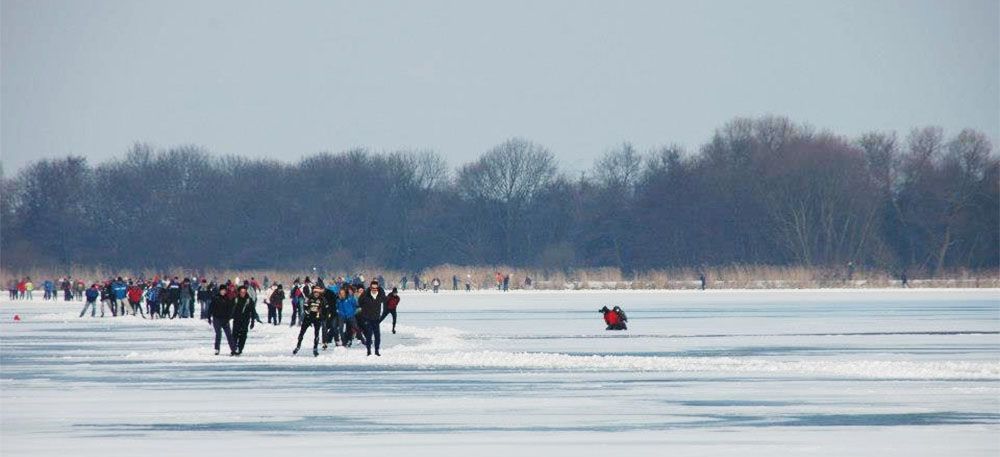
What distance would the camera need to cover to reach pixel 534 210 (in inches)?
4838

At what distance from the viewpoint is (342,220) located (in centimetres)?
12606

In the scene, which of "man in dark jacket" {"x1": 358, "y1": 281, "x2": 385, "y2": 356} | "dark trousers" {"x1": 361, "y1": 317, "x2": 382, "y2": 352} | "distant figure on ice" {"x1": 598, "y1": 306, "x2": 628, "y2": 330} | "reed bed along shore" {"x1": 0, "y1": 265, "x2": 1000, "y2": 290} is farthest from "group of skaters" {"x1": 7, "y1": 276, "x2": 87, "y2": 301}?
"man in dark jacket" {"x1": 358, "y1": 281, "x2": 385, "y2": 356}

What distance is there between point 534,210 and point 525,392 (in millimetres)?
103797

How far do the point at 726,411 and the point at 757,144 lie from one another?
91.1m

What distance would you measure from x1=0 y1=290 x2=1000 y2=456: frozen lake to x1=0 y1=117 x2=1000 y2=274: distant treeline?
63.2 m

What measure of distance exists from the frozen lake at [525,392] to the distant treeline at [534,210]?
63174 mm

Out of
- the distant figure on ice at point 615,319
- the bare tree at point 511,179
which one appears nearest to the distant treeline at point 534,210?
the bare tree at point 511,179

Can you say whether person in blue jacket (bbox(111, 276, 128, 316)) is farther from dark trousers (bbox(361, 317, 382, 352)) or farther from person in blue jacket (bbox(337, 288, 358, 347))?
dark trousers (bbox(361, 317, 382, 352))

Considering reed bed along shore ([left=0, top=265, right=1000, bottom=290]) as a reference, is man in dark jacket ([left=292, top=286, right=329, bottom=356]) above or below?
below

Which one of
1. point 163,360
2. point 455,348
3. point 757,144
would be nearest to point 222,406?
point 163,360

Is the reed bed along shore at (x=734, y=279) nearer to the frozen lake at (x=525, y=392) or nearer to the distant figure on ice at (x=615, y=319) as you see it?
the distant figure on ice at (x=615, y=319)

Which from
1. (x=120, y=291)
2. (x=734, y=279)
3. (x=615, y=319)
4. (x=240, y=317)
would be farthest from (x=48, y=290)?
(x=240, y=317)

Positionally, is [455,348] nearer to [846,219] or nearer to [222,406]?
[222,406]

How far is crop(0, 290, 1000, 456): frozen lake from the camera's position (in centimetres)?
1414
